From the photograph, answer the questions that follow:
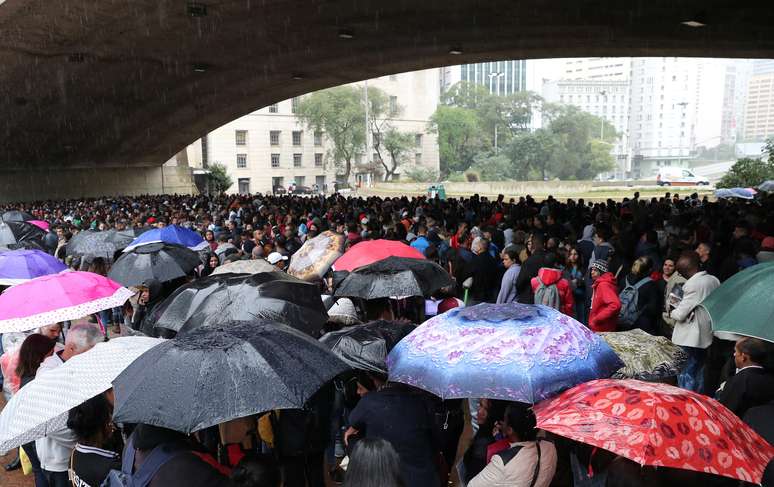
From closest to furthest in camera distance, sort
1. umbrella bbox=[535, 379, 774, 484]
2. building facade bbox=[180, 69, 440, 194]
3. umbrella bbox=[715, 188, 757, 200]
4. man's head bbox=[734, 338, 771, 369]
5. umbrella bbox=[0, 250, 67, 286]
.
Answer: umbrella bbox=[535, 379, 774, 484] → man's head bbox=[734, 338, 771, 369] → umbrella bbox=[0, 250, 67, 286] → umbrella bbox=[715, 188, 757, 200] → building facade bbox=[180, 69, 440, 194]

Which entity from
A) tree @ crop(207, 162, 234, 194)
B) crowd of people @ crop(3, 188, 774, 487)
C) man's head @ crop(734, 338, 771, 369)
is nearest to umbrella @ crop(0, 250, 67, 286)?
crowd of people @ crop(3, 188, 774, 487)

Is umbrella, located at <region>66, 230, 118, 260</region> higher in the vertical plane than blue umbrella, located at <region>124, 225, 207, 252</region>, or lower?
lower

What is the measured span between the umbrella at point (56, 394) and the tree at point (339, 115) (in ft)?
210

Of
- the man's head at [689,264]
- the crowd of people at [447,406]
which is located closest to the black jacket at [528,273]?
the crowd of people at [447,406]

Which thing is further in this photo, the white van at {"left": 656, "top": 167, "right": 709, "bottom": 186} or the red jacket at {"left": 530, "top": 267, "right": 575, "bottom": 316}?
the white van at {"left": 656, "top": 167, "right": 709, "bottom": 186}

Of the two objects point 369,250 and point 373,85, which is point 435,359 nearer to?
point 369,250

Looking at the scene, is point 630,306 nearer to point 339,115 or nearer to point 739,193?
point 739,193

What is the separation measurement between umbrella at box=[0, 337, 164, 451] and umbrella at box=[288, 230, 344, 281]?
4.04 metres

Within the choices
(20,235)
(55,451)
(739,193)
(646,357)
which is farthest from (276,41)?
(739,193)

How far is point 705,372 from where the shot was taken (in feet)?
20.9

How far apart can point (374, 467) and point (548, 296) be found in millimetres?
4810

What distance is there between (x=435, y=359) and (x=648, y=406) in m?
1.21

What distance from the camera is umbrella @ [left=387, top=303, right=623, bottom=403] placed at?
11.8ft

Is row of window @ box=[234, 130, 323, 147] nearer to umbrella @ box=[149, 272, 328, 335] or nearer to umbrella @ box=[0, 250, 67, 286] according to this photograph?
umbrella @ box=[0, 250, 67, 286]
